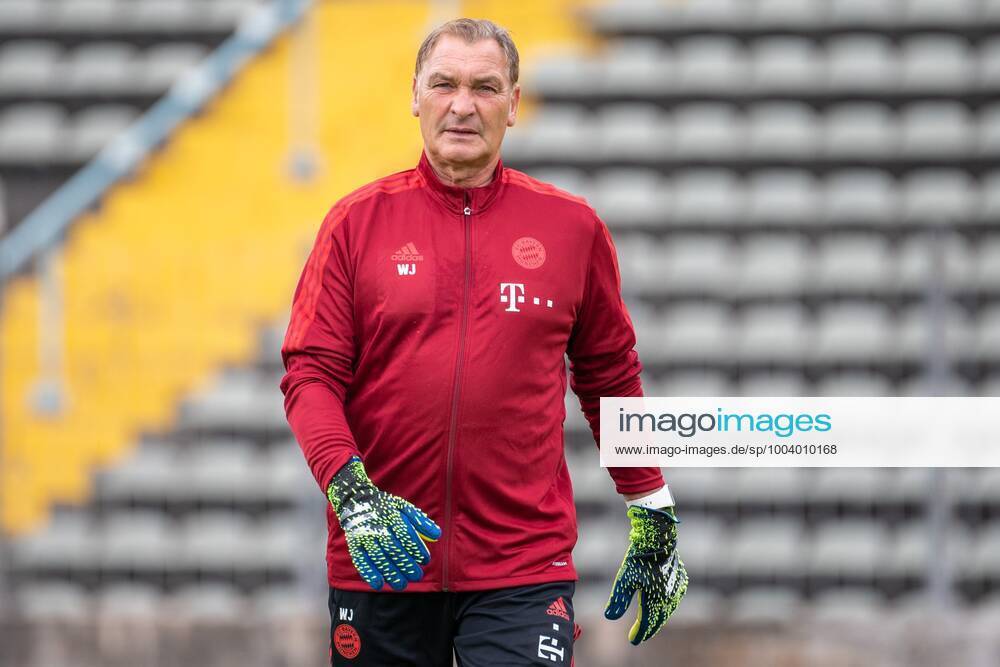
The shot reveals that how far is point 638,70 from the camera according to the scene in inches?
327

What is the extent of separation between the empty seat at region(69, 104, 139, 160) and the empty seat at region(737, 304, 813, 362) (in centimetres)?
364

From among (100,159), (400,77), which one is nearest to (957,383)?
(400,77)

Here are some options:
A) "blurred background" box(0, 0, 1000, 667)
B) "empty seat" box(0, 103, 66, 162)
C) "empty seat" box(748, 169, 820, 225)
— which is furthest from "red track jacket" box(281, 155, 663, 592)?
"empty seat" box(0, 103, 66, 162)

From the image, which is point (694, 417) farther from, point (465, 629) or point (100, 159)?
point (100, 159)

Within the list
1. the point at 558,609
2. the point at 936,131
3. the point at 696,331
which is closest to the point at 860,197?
the point at 936,131

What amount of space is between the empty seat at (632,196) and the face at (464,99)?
15.2 feet

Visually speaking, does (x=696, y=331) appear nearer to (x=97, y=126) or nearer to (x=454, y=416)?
(x=97, y=126)

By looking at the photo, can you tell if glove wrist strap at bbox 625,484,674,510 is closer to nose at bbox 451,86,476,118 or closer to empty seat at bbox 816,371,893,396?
nose at bbox 451,86,476,118

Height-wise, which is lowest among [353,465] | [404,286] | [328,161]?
[353,465]

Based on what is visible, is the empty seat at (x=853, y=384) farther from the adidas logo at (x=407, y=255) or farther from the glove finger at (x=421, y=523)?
the glove finger at (x=421, y=523)

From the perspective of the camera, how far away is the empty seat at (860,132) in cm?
792

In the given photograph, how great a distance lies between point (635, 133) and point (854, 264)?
56.6 inches

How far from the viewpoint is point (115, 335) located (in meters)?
6.57

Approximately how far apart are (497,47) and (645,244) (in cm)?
475
